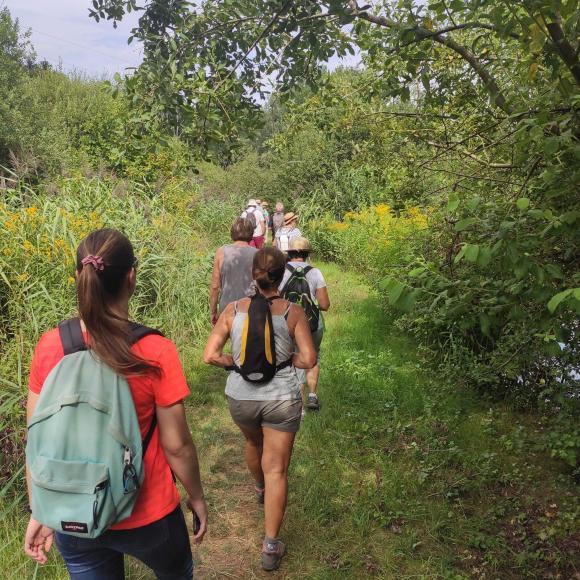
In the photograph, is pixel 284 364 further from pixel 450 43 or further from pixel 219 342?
pixel 450 43

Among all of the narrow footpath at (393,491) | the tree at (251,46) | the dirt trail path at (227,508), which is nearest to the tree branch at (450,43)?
the tree at (251,46)

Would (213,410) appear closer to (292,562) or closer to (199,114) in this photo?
(292,562)

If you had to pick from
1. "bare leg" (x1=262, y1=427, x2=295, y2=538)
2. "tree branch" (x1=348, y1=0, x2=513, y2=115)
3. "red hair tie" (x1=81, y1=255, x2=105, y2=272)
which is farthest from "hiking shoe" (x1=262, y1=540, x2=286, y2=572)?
"tree branch" (x1=348, y1=0, x2=513, y2=115)

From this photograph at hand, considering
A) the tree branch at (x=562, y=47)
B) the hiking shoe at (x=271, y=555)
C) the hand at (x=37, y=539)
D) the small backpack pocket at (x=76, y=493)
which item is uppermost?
the tree branch at (x=562, y=47)

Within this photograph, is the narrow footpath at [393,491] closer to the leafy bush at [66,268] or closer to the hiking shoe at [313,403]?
the hiking shoe at [313,403]

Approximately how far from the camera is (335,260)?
A: 13.6 m

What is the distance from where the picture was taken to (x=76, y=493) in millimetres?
1530

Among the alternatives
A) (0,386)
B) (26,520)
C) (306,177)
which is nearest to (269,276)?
(26,520)

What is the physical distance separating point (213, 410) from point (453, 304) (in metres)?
3.22

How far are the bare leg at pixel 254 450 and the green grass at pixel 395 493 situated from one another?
0.37 meters

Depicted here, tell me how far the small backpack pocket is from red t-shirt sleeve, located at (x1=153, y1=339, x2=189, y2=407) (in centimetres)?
27

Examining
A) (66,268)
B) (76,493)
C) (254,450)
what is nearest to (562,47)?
(76,493)

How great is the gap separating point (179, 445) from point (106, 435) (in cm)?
30

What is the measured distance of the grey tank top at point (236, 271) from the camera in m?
4.59
